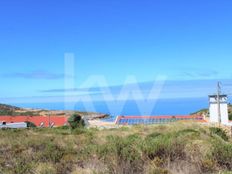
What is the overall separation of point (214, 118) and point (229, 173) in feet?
123

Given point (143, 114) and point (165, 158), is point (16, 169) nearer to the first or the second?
point (165, 158)

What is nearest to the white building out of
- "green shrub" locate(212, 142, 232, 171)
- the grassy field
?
the grassy field

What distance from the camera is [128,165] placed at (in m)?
7.09

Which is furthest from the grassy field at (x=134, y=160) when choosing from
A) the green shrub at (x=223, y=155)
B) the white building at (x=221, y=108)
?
the white building at (x=221, y=108)

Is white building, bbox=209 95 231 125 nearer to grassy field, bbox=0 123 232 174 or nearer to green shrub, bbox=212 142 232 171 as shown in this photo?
grassy field, bbox=0 123 232 174

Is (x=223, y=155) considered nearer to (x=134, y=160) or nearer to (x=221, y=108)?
(x=134, y=160)

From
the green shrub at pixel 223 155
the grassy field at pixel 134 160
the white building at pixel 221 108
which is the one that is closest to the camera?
the grassy field at pixel 134 160

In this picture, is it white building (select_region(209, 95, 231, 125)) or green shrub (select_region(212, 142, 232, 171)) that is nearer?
green shrub (select_region(212, 142, 232, 171))

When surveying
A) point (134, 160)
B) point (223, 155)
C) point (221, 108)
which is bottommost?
point (134, 160)

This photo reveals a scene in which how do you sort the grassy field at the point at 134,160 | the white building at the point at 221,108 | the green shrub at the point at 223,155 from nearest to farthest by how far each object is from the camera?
1. the grassy field at the point at 134,160
2. the green shrub at the point at 223,155
3. the white building at the point at 221,108

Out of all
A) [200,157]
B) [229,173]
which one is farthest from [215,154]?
[229,173]

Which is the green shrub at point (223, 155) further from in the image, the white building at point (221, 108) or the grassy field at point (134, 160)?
the white building at point (221, 108)

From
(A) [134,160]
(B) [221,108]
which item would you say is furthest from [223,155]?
(B) [221,108]

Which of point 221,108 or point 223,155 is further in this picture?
point 221,108
